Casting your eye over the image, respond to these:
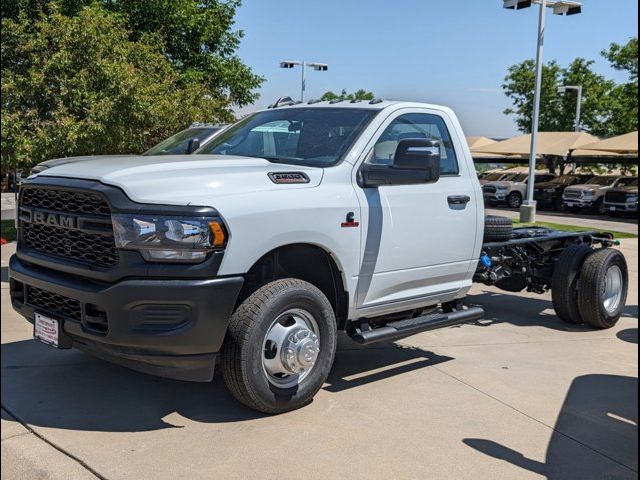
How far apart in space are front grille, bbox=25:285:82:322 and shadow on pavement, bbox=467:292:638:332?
451cm

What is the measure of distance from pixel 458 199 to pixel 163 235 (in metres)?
2.53

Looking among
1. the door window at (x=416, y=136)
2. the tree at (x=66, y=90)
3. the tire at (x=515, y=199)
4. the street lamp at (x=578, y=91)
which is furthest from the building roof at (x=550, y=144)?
the door window at (x=416, y=136)

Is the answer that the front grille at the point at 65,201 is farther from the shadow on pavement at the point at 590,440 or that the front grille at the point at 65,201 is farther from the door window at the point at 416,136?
the shadow on pavement at the point at 590,440

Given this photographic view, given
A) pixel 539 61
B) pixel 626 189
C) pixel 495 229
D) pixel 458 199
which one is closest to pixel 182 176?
pixel 458 199

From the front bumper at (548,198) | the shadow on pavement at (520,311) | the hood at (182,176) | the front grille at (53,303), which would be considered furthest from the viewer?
the front bumper at (548,198)

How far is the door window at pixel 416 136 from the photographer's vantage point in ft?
16.5

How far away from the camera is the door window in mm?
5043

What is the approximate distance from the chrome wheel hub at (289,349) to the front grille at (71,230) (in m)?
1.10

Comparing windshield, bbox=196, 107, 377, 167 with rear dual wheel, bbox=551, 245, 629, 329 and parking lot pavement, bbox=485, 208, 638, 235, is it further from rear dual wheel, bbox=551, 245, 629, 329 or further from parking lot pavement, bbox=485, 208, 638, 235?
parking lot pavement, bbox=485, 208, 638, 235

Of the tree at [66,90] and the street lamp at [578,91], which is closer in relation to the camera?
the tree at [66,90]

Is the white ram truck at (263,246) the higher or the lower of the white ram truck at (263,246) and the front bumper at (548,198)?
the higher

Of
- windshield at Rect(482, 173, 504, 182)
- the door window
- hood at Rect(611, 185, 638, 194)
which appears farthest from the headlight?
windshield at Rect(482, 173, 504, 182)

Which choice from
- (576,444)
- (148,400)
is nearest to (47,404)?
(148,400)

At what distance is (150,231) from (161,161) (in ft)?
2.74
